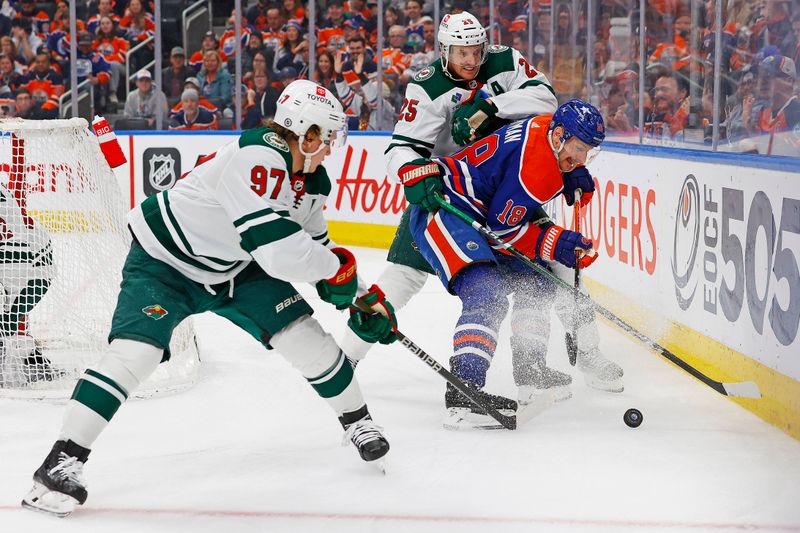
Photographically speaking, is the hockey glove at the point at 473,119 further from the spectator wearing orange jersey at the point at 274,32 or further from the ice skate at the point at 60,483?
the spectator wearing orange jersey at the point at 274,32

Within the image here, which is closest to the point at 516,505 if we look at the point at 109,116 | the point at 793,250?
the point at 793,250

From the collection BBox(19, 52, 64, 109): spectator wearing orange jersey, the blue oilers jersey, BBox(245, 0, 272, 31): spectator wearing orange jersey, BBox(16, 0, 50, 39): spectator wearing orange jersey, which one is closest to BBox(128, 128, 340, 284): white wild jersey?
the blue oilers jersey

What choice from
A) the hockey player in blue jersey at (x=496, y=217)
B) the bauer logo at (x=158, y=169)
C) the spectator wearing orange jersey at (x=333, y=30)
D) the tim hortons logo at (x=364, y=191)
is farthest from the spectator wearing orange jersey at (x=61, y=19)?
the hockey player in blue jersey at (x=496, y=217)

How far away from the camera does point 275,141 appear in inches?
96.8

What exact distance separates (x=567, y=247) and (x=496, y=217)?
233mm

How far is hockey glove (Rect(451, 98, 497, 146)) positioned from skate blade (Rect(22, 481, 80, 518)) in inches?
65.5

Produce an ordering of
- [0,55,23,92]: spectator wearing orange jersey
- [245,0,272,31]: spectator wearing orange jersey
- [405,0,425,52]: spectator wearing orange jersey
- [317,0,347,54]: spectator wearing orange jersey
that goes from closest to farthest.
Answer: [405,0,425,52]: spectator wearing orange jersey, [317,0,347,54]: spectator wearing orange jersey, [245,0,272,31]: spectator wearing orange jersey, [0,55,23,92]: spectator wearing orange jersey

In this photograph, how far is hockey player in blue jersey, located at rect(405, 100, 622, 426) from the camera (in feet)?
10.1

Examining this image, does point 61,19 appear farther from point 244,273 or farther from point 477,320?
point 244,273

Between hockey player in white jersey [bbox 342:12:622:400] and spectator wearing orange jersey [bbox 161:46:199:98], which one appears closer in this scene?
hockey player in white jersey [bbox 342:12:622:400]

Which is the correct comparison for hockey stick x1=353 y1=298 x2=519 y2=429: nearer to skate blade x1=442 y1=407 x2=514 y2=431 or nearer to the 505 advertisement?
skate blade x1=442 y1=407 x2=514 y2=431

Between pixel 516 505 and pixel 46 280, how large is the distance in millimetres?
1967

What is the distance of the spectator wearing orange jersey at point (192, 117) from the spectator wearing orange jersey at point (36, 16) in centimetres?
143

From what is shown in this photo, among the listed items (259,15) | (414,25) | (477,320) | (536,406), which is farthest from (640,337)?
(259,15)
